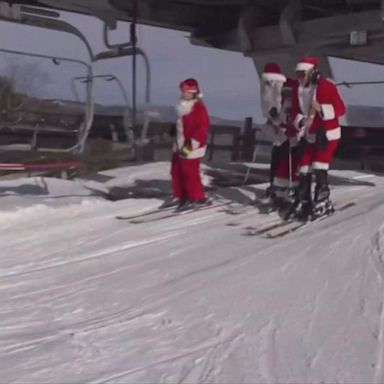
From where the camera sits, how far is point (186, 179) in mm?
11125

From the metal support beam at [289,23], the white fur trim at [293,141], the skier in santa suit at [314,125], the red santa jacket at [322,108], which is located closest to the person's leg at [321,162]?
the skier in santa suit at [314,125]

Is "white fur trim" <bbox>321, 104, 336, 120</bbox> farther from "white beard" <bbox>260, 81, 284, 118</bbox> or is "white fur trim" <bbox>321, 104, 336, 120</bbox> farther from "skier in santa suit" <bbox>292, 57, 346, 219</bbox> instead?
"white beard" <bbox>260, 81, 284, 118</bbox>

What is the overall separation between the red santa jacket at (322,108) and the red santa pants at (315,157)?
87mm

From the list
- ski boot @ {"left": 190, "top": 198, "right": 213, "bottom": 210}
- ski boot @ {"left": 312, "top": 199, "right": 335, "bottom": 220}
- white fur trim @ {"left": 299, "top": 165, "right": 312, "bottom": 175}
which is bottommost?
ski boot @ {"left": 190, "top": 198, "right": 213, "bottom": 210}

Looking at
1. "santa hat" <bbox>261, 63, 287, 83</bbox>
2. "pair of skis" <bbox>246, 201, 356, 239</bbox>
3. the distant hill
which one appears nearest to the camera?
"pair of skis" <bbox>246, 201, 356, 239</bbox>

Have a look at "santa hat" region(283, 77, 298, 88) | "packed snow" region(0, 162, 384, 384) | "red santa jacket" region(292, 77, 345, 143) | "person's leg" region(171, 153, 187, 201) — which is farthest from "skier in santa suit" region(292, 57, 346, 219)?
"person's leg" region(171, 153, 187, 201)

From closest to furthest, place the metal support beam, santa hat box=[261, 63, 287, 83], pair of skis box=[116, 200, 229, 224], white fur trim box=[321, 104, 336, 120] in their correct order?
white fur trim box=[321, 104, 336, 120] < pair of skis box=[116, 200, 229, 224] < santa hat box=[261, 63, 287, 83] < the metal support beam

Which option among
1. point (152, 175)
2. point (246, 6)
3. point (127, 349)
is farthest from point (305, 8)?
point (127, 349)

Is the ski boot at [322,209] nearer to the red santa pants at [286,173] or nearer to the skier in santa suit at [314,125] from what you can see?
the skier in santa suit at [314,125]

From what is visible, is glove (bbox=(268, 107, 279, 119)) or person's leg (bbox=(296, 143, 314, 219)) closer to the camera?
person's leg (bbox=(296, 143, 314, 219))

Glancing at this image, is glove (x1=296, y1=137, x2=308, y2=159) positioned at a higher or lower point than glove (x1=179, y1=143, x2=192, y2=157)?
higher

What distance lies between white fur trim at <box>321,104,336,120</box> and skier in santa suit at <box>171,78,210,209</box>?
1.64 metres

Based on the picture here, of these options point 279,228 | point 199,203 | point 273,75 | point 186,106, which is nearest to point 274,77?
point 273,75

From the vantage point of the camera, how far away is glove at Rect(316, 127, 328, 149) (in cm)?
1003
